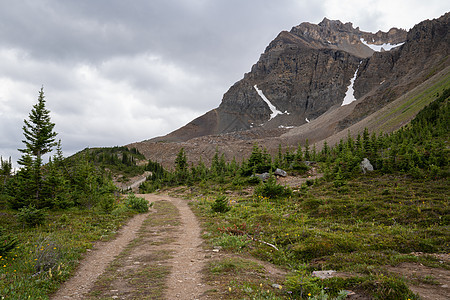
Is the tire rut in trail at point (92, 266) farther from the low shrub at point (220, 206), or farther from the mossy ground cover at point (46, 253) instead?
the low shrub at point (220, 206)

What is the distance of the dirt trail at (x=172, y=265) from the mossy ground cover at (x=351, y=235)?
112cm

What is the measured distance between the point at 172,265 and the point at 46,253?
15.1 feet

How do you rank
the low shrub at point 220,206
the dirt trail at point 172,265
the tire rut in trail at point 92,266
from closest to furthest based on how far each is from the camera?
1. the dirt trail at point 172,265
2. the tire rut in trail at point 92,266
3. the low shrub at point 220,206

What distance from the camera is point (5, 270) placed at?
23.5 ft

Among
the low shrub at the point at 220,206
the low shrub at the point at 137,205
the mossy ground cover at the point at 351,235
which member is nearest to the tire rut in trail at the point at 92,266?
the mossy ground cover at the point at 351,235

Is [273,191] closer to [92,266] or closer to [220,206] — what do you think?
[220,206]

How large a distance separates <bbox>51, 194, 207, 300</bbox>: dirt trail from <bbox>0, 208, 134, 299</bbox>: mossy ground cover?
1.30ft

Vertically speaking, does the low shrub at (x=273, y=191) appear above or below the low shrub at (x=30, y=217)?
below

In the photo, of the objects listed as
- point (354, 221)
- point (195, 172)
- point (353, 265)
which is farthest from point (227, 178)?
point (353, 265)

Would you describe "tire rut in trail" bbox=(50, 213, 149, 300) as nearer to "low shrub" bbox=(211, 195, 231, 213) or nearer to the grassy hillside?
the grassy hillside

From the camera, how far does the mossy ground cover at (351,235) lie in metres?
5.70

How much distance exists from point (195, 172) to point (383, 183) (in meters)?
39.0

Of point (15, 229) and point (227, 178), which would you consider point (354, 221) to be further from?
point (227, 178)

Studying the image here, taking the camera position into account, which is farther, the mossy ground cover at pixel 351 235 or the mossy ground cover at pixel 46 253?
the mossy ground cover at pixel 46 253
